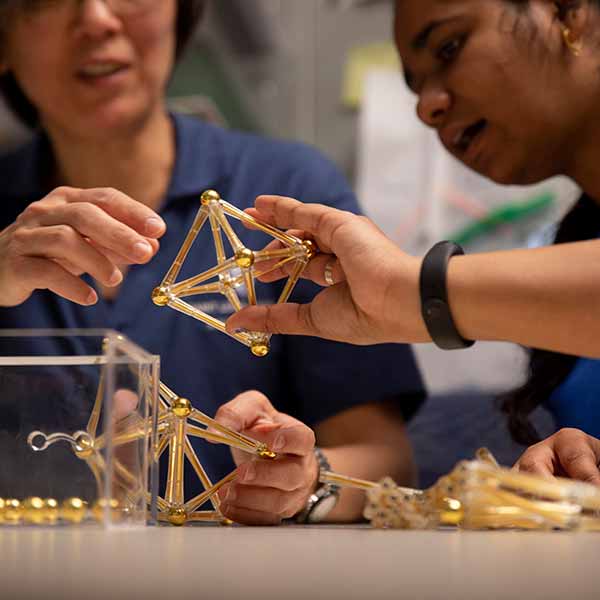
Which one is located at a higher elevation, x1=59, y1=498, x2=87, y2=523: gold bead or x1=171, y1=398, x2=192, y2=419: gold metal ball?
x1=171, y1=398, x2=192, y2=419: gold metal ball

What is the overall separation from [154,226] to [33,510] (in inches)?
8.6

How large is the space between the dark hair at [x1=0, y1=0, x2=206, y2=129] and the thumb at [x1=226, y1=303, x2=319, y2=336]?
2.09 ft

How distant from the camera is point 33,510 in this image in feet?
2.06

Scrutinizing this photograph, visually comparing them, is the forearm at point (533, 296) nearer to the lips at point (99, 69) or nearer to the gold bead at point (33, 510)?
the gold bead at point (33, 510)

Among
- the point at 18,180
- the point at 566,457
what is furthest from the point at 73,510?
the point at 18,180

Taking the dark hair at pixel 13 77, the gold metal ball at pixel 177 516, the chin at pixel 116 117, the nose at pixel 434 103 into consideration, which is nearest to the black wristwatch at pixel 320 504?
the gold metal ball at pixel 177 516

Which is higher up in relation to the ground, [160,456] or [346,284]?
A: [346,284]

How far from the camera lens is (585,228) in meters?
1.05

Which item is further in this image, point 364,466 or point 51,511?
point 364,466

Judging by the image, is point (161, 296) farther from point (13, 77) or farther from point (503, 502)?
point (13, 77)

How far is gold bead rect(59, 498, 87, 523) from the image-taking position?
0.60 m

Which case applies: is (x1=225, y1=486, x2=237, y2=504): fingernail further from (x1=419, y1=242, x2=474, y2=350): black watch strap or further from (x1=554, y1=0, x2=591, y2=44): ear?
(x1=554, y1=0, x2=591, y2=44): ear

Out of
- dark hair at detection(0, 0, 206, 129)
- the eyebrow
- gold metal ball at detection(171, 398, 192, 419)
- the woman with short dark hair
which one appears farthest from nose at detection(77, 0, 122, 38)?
gold metal ball at detection(171, 398, 192, 419)

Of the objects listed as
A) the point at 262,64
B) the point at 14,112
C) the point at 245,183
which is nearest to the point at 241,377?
the point at 245,183
